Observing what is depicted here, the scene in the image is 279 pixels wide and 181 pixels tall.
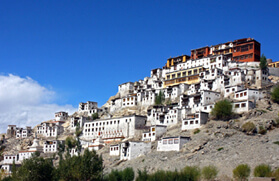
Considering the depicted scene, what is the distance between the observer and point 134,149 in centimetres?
6619

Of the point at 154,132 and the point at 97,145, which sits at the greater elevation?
the point at 154,132

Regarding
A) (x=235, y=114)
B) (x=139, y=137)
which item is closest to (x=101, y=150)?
(x=139, y=137)

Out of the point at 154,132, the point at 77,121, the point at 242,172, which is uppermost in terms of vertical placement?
the point at 77,121

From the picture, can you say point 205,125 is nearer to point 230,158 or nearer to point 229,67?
point 230,158

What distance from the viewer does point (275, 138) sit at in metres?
55.1

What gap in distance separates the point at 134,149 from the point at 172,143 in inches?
290

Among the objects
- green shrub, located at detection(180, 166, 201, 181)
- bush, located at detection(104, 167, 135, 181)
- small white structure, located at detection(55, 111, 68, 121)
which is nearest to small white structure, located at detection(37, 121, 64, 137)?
small white structure, located at detection(55, 111, 68, 121)

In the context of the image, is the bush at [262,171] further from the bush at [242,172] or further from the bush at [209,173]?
the bush at [209,173]

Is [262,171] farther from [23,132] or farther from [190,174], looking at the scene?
[23,132]

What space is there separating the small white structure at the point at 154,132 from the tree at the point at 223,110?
9784 millimetres

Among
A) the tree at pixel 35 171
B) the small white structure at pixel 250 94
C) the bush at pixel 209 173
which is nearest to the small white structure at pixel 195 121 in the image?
the small white structure at pixel 250 94

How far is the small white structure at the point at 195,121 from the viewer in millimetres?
65812

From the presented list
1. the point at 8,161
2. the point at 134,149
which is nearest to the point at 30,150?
the point at 8,161

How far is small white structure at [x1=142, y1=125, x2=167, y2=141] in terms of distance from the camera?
7006 centimetres
